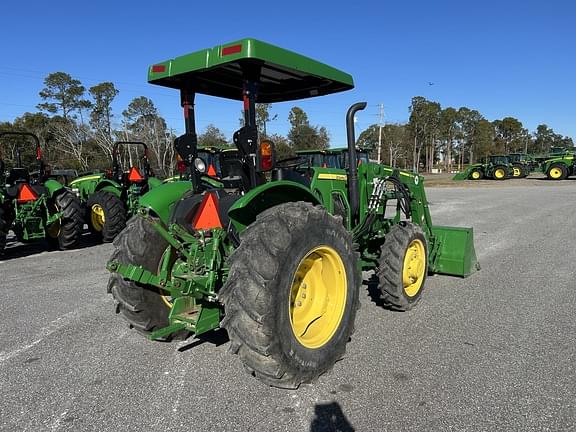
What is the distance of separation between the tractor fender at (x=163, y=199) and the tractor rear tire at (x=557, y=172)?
113ft

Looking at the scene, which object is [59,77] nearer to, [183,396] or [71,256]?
[71,256]

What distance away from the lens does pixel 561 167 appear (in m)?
31.5

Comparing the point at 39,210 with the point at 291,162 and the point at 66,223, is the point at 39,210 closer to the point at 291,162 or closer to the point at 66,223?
the point at 66,223

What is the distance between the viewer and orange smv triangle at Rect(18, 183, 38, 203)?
337 inches

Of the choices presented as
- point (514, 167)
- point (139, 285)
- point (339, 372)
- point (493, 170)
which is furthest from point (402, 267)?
point (514, 167)

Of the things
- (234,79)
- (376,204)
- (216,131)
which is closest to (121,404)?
(234,79)

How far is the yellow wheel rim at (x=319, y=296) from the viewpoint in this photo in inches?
133

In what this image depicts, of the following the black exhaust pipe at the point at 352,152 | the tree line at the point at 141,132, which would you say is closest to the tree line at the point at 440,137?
the tree line at the point at 141,132

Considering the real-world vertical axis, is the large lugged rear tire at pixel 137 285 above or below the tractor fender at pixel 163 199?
below

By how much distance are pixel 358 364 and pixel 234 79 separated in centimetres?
270

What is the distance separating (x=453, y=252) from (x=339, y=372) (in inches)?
131

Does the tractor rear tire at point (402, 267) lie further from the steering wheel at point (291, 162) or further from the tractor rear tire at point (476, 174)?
the tractor rear tire at point (476, 174)

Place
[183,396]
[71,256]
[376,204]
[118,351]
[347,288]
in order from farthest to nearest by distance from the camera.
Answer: [71,256]
[376,204]
[118,351]
[347,288]
[183,396]

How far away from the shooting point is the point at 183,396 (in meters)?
3.08
